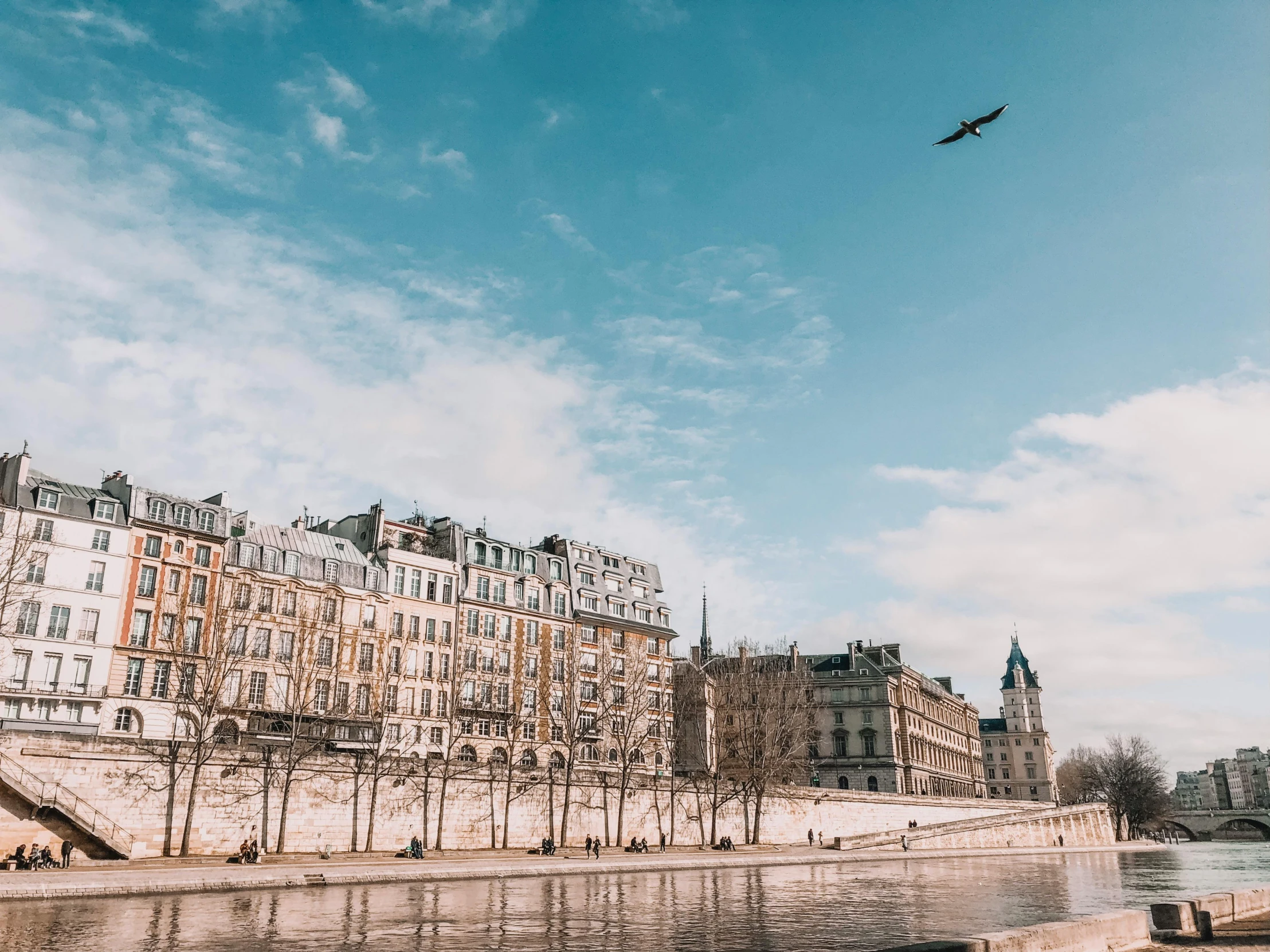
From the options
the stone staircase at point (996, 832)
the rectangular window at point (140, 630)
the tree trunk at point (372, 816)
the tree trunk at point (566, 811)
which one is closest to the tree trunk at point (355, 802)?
the tree trunk at point (372, 816)

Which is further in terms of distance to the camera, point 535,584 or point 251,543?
point 535,584

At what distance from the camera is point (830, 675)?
112 m

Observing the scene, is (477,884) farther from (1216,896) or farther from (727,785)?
(727,785)

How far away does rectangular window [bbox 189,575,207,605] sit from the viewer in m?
61.7

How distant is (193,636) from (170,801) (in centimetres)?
1987

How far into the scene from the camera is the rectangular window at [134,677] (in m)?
57.4

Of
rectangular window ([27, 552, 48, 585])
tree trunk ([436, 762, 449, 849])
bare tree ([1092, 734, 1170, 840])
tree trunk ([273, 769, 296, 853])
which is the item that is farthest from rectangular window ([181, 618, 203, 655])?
bare tree ([1092, 734, 1170, 840])

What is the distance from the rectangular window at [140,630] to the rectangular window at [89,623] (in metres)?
2.04

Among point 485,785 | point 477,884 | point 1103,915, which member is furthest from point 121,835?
point 1103,915

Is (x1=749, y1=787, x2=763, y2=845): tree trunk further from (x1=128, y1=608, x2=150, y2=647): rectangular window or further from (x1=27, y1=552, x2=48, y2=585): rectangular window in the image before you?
(x1=27, y1=552, x2=48, y2=585): rectangular window

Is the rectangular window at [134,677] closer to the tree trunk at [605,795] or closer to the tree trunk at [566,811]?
the tree trunk at [566,811]

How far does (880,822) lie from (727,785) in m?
22.7

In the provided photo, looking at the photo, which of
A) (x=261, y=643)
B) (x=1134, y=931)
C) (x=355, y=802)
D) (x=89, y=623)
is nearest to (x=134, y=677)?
(x=89, y=623)

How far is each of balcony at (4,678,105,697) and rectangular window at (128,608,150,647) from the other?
3.37 metres
